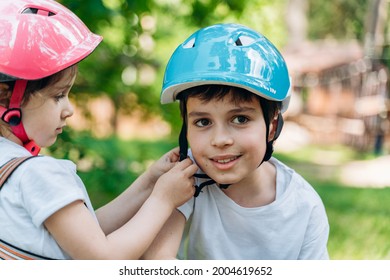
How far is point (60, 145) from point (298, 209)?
2950mm

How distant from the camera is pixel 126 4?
5.46 meters

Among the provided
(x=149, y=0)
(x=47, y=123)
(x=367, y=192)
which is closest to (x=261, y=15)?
(x=367, y=192)

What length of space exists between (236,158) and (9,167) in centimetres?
94

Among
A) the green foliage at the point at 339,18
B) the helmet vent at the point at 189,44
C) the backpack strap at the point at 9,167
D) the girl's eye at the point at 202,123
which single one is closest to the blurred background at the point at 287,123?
the helmet vent at the point at 189,44

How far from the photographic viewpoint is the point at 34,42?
94.3 inches

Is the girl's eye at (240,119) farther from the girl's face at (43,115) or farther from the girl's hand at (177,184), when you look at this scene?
the girl's face at (43,115)

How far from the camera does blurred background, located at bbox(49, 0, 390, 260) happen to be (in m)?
5.91

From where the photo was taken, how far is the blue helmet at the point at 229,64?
258 cm

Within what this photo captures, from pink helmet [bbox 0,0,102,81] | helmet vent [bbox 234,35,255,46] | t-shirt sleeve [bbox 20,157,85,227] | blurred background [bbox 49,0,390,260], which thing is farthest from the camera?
blurred background [bbox 49,0,390,260]

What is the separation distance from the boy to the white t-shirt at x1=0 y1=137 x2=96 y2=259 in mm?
558

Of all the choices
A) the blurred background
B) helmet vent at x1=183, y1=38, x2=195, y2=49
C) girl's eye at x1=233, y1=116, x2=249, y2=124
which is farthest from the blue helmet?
the blurred background

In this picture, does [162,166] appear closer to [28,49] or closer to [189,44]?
[189,44]

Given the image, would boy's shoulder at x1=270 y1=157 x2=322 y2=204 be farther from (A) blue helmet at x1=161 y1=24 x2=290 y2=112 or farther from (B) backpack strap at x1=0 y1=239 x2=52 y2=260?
(B) backpack strap at x1=0 y1=239 x2=52 y2=260
